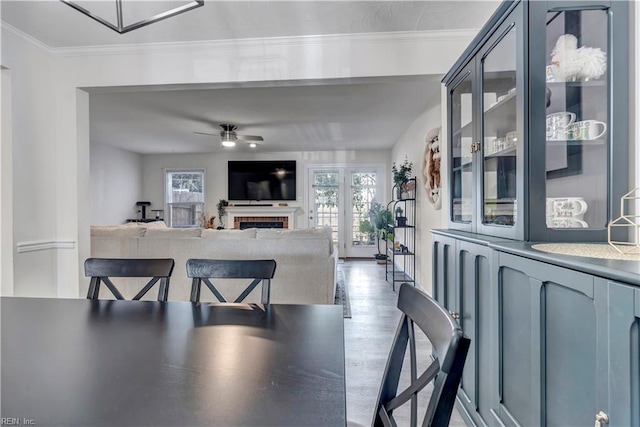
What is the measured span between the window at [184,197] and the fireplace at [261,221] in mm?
968

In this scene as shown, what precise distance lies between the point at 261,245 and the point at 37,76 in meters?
2.40

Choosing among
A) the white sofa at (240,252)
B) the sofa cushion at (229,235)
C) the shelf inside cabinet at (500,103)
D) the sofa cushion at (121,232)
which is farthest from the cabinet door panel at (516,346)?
the sofa cushion at (121,232)

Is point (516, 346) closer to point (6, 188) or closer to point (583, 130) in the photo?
point (583, 130)

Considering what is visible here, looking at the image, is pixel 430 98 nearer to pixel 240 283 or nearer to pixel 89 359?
pixel 240 283

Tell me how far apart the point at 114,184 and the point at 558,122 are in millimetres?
7581

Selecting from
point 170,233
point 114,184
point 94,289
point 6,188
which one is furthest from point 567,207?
point 114,184

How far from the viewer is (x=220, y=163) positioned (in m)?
7.47

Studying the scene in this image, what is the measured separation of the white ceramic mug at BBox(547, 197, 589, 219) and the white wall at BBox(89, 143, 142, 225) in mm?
7035

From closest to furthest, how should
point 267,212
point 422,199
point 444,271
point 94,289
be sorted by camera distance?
point 94,289 → point 444,271 → point 422,199 → point 267,212

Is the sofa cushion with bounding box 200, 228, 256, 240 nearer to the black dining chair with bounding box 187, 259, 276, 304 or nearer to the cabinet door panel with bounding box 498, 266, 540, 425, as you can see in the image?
the black dining chair with bounding box 187, 259, 276, 304

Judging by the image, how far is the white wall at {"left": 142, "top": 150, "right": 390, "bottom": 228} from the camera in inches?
285

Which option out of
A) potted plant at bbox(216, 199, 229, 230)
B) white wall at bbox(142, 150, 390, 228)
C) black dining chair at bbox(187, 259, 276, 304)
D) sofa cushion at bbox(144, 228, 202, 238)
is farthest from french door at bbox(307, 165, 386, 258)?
black dining chair at bbox(187, 259, 276, 304)

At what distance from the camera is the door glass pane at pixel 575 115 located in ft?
4.29

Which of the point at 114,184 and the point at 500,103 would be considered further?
the point at 114,184
